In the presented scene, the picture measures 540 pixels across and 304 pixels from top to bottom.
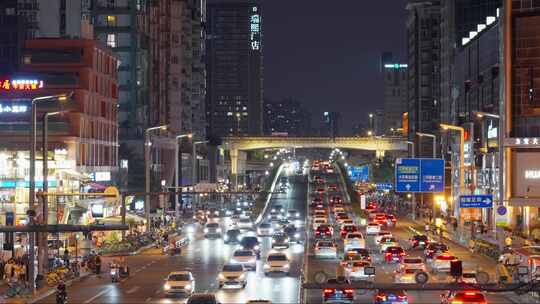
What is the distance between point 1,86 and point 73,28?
3064 cm

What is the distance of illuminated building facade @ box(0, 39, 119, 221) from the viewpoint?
96500 millimetres

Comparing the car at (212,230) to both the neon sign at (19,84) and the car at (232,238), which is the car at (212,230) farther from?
the neon sign at (19,84)

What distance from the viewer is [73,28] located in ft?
428

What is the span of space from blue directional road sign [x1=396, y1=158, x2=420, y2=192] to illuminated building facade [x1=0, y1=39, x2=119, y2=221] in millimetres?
23689

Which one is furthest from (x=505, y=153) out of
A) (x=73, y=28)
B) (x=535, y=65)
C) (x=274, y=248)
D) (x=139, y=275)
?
(x=73, y=28)

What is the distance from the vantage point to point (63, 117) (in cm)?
10938

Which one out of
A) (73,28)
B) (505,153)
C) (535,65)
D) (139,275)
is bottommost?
(139,275)

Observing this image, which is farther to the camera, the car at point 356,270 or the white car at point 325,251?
the white car at point 325,251

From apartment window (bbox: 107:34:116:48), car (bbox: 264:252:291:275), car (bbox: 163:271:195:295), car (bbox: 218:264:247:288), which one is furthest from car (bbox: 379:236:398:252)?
Result: apartment window (bbox: 107:34:116:48)

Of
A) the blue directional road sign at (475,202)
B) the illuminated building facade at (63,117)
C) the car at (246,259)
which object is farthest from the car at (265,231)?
the car at (246,259)

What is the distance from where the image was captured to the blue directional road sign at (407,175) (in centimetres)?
8825

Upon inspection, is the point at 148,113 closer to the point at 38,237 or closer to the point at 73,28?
the point at 73,28

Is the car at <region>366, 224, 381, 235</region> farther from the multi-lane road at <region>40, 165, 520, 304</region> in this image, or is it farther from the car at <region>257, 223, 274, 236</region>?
the car at <region>257, 223, 274, 236</region>

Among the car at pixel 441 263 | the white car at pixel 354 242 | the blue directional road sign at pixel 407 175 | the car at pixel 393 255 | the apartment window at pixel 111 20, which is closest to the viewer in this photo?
the car at pixel 441 263
